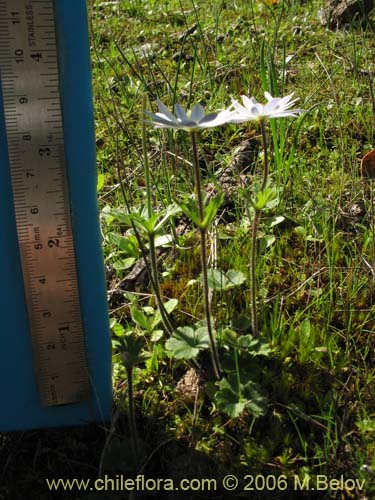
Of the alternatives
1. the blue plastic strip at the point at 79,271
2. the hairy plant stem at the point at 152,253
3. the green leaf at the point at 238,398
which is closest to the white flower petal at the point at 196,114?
the hairy plant stem at the point at 152,253

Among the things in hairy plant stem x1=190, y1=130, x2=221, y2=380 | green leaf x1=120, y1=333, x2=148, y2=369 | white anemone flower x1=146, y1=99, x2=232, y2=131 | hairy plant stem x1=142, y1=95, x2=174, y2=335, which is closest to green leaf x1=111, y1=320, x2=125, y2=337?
hairy plant stem x1=142, y1=95, x2=174, y2=335

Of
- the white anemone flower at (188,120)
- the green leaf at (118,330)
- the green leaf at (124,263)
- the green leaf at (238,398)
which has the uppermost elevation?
the white anemone flower at (188,120)

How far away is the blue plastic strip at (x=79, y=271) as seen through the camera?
1199 millimetres

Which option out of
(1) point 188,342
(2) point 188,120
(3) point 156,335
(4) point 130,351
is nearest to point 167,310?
(3) point 156,335

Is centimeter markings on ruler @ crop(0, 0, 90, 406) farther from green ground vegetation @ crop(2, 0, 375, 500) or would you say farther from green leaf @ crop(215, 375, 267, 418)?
green leaf @ crop(215, 375, 267, 418)

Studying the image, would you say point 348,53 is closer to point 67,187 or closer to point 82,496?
point 67,187

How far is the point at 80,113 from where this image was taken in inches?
48.6

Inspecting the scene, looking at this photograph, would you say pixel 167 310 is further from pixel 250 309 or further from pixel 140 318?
pixel 250 309

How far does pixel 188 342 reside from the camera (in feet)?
4.76

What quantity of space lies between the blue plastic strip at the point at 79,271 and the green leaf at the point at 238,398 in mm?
274

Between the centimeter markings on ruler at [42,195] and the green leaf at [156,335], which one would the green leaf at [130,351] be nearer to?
the centimeter markings on ruler at [42,195]

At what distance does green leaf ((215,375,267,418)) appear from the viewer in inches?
52.9

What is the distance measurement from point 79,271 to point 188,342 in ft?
0.96

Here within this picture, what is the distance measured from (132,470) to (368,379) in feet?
1.88
